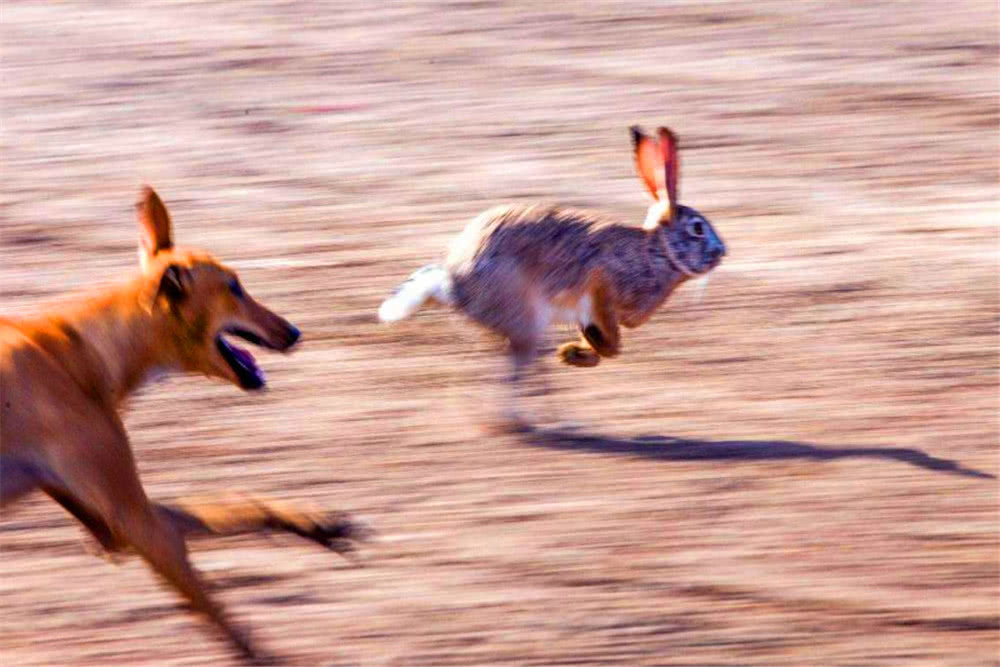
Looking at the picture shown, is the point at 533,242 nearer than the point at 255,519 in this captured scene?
No

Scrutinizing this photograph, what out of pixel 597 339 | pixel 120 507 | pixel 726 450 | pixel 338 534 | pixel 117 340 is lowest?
pixel 726 450

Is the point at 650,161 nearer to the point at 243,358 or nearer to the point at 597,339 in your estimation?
the point at 597,339

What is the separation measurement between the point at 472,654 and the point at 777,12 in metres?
8.16

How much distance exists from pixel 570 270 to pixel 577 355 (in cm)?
35

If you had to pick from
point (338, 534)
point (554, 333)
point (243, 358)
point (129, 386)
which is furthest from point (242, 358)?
point (554, 333)

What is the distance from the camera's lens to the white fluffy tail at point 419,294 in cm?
709

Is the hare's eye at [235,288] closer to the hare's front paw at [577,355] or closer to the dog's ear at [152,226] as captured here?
the dog's ear at [152,226]

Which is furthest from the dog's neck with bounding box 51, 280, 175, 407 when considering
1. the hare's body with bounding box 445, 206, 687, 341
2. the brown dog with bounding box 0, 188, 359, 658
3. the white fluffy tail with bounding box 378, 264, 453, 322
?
the hare's body with bounding box 445, 206, 687, 341

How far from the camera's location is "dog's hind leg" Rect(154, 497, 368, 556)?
18.4 feet

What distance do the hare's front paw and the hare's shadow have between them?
38 cm

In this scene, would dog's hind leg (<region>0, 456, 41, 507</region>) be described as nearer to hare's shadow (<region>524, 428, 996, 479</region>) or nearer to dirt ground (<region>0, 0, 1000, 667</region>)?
dirt ground (<region>0, 0, 1000, 667</region>)

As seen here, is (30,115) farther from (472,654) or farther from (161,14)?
(472,654)

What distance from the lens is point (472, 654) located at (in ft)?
17.9

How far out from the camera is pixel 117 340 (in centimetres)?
544
